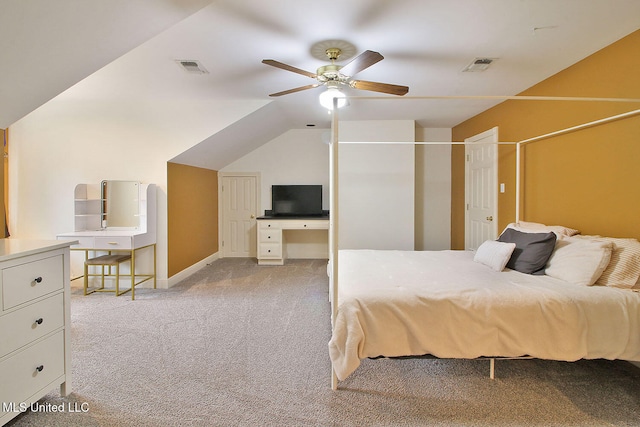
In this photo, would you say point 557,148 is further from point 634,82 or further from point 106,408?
point 106,408

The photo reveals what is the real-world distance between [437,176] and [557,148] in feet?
8.64

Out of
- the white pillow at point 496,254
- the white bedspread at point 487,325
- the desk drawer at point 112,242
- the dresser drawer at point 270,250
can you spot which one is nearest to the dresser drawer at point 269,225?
the dresser drawer at point 270,250

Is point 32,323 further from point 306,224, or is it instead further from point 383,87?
point 306,224

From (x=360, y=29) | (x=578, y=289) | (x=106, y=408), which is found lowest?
(x=106, y=408)

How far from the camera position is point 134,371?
2223mm

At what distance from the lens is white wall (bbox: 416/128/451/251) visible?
5.60m

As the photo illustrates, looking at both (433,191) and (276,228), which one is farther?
(433,191)

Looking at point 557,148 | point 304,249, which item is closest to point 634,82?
point 557,148

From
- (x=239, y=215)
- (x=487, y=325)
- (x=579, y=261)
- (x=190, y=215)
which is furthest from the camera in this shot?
(x=239, y=215)

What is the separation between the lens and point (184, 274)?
462cm

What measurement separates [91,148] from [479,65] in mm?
4494

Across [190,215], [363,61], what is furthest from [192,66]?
[190,215]

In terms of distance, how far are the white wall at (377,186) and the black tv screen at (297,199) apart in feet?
2.85

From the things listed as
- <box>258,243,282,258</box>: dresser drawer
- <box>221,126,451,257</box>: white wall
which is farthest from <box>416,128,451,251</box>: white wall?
<box>258,243,282,258</box>: dresser drawer
